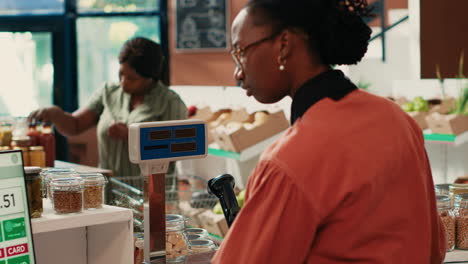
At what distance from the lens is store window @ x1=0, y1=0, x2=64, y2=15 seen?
6.66 m

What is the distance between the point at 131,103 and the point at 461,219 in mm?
2361

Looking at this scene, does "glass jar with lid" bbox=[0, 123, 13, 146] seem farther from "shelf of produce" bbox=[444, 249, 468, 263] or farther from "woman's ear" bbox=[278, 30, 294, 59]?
"woman's ear" bbox=[278, 30, 294, 59]

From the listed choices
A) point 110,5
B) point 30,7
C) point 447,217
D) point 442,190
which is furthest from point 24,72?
point 447,217

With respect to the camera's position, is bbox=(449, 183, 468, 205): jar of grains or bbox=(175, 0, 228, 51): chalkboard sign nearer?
bbox=(449, 183, 468, 205): jar of grains

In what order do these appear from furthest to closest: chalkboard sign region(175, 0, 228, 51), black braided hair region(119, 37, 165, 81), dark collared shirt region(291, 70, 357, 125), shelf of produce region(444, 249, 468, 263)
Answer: chalkboard sign region(175, 0, 228, 51) < black braided hair region(119, 37, 165, 81) < shelf of produce region(444, 249, 468, 263) < dark collared shirt region(291, 70, 357, 125)

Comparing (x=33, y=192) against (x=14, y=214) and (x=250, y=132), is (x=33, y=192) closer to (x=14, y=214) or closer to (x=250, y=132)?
(x=14, y=214)

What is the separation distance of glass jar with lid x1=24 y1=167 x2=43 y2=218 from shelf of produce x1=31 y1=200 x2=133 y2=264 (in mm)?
23

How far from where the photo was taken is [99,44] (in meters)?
6.82

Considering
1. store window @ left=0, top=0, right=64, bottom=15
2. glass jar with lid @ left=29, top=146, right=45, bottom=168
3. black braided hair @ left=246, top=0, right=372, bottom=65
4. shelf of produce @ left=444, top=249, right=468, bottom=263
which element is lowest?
shelf of produce @ left=444, top=249, right=468, bottom=263

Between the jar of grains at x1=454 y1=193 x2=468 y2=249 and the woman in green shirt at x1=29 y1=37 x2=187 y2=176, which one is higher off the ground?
the woman in green shirt at x1=29 y1=37 x2=187 y2=176

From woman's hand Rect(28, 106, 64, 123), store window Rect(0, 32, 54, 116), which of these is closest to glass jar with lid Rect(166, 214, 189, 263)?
woman's hand Rect(28, 106, 64, 123)

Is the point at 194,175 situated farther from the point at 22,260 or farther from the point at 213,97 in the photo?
the point at 22,260

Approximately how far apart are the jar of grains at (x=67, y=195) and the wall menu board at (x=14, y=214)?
0.22 metres

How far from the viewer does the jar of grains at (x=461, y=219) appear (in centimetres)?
270
